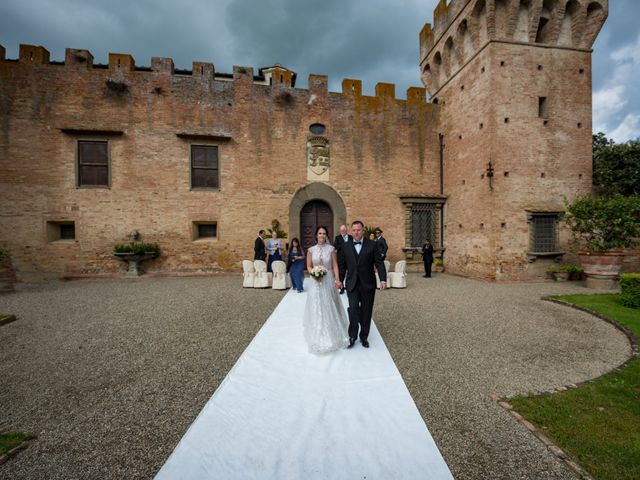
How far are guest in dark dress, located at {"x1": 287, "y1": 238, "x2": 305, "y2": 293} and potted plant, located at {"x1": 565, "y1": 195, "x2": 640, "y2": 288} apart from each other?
9817 millimetres

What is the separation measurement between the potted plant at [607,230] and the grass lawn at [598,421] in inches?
296

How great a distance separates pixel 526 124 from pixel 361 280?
1112 centimetres

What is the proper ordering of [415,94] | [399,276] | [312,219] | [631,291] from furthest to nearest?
[415,94] → [312,219] → [399,276] → [631,291]

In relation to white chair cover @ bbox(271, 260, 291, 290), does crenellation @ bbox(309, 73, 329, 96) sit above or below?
above

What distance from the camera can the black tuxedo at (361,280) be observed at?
4.00 meters

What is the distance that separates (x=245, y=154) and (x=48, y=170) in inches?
302

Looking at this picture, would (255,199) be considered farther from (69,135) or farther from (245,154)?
(69,135)

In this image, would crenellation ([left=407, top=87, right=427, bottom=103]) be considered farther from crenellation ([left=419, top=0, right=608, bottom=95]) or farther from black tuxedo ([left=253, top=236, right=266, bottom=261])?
black tuxedo ([left=253, top=236, right=266, bottom=261])

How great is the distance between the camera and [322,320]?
4.00 metres

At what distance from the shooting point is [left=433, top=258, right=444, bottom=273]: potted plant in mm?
12859

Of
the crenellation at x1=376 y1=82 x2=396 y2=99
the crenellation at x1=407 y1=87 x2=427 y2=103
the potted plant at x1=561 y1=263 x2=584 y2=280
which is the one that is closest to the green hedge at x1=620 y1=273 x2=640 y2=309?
the potted plant at x1=561 y1=263 x2=584 y2=280

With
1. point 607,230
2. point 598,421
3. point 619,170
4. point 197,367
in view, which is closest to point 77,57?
point 197,367

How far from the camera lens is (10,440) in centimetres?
227

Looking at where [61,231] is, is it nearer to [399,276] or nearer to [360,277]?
[360,277]
